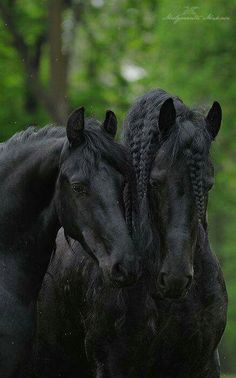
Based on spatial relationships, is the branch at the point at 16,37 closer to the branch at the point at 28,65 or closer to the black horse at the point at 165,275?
the branch at the point at 28,65

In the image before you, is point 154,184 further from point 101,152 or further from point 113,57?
point 113,57

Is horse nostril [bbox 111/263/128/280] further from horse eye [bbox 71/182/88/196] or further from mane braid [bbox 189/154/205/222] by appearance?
mane braid [bbox 189/154/205/222]

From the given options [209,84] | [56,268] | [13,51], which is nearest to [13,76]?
[13,51]

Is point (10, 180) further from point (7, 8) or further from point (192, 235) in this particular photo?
point (7, 8)

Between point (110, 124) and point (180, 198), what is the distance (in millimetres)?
686

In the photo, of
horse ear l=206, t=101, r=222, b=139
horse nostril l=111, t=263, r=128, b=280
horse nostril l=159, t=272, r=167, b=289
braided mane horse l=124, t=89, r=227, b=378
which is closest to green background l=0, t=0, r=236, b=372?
horse ear l=206, t=101, r=222, b=139

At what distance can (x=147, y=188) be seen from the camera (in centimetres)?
661

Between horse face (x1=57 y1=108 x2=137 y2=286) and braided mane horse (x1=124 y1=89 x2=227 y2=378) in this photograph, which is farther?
braided mane horse (x1=124 y1=89 x2=227 y2=378)

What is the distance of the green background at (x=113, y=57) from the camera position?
23.1 m

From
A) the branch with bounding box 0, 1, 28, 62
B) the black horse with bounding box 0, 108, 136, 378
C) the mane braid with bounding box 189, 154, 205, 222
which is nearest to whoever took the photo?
the black horse with bounding box 0, 108, 136, 378

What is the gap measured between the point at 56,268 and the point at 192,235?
63.7 inches

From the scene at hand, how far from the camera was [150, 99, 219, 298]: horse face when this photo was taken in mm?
6254

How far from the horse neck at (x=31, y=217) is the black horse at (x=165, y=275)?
47cm


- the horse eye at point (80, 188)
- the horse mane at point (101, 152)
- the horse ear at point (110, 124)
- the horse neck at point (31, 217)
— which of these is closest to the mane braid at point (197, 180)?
the horse mane at point (101, 152)
